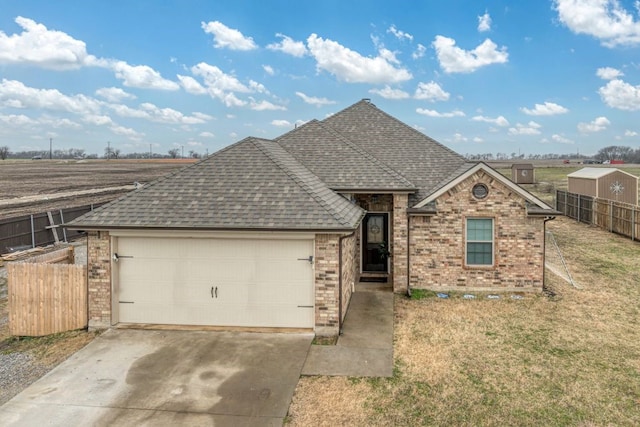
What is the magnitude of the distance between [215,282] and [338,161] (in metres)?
6.35

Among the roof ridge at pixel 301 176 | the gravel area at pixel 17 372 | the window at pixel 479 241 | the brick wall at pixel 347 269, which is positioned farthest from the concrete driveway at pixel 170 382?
the window at pixel 479 241

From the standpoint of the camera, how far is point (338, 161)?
563 inches

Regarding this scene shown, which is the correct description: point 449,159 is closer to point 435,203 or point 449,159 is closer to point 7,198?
point 435,203

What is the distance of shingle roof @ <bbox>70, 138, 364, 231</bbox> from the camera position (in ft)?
31.4

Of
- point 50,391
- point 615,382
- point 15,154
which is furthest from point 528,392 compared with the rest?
point 15,154

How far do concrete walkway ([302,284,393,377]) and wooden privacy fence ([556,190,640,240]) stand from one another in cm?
1616

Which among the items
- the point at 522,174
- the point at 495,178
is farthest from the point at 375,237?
the point at 522,174

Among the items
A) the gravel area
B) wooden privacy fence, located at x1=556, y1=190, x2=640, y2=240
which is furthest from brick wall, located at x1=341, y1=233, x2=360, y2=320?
wooden privacy fence, located at x1=556, y1=190, x2=640, y2=240

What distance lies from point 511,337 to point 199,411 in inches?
263

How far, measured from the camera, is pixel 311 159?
14.6 metres

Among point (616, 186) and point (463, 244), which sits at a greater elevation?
point (616, 186)

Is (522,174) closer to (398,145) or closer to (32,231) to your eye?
(398,145)

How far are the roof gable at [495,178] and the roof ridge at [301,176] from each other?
109 inches

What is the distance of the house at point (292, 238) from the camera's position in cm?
960
